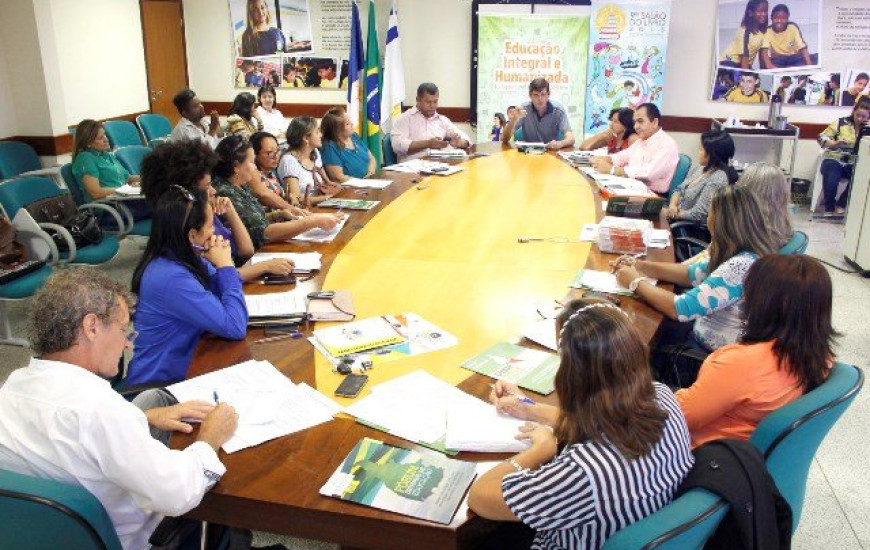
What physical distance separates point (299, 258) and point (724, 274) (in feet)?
5.51

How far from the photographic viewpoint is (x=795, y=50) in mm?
7109

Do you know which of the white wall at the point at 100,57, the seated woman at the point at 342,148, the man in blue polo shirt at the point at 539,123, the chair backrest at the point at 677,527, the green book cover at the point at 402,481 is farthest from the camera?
the white wall at the point at 100,57

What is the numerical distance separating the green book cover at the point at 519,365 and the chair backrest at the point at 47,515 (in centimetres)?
104

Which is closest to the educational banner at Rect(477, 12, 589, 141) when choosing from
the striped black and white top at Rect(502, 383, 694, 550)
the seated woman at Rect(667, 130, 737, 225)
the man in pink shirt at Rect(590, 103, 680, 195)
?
the man in pink shirt at Rect(590, 103, 680, 195)

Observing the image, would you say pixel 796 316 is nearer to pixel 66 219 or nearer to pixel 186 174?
pixel 186 174

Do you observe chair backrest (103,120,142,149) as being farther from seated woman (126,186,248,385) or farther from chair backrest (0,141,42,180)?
seated woman (126,186,248,385)

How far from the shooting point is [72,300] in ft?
4.99

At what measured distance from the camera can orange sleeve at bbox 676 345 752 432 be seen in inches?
69.1

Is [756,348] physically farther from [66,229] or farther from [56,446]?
[66,229]

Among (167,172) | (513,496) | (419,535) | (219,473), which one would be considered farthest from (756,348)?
(167,172)

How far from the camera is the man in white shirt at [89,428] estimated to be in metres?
1.38

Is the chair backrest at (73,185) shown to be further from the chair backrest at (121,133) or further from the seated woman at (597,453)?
the seated woman at (597,453)

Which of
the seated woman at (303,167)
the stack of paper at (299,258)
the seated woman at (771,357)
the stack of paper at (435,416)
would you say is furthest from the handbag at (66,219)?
the seated woman at (771,357)

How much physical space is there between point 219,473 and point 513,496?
2.12ft
